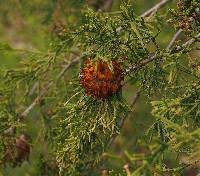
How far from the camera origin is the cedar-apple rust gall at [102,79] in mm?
2846

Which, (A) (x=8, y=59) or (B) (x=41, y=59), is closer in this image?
(B) (x=41, y=59)

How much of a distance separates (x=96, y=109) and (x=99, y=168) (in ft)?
4.15

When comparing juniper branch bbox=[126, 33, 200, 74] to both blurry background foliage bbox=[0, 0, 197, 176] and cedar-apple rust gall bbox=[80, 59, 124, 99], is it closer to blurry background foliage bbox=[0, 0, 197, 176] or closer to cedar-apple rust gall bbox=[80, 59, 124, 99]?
cedar-apple rust gall bbox=[80, 59, 124, 99]

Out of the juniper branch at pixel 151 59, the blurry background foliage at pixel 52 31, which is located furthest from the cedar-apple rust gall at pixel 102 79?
the blurry background foliage at pixel 52 31

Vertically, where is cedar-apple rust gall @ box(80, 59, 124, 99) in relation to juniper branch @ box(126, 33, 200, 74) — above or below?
below

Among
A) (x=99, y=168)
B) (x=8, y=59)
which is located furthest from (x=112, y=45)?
(x=8, y=59)

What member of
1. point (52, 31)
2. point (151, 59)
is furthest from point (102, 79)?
point (52, 31)

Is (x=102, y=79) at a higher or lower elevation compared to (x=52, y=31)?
lower

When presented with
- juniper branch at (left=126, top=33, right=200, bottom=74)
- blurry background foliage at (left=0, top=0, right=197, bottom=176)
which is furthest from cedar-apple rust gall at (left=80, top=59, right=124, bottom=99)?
blurry background foliage at (left=0, top=0, right=197, bottom=176)

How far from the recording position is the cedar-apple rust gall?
2.85 meters

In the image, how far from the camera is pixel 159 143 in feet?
7.47

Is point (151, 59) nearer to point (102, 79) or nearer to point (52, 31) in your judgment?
point (102, 79)

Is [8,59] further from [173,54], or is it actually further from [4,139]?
[173,54]

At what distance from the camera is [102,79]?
2850 mm
